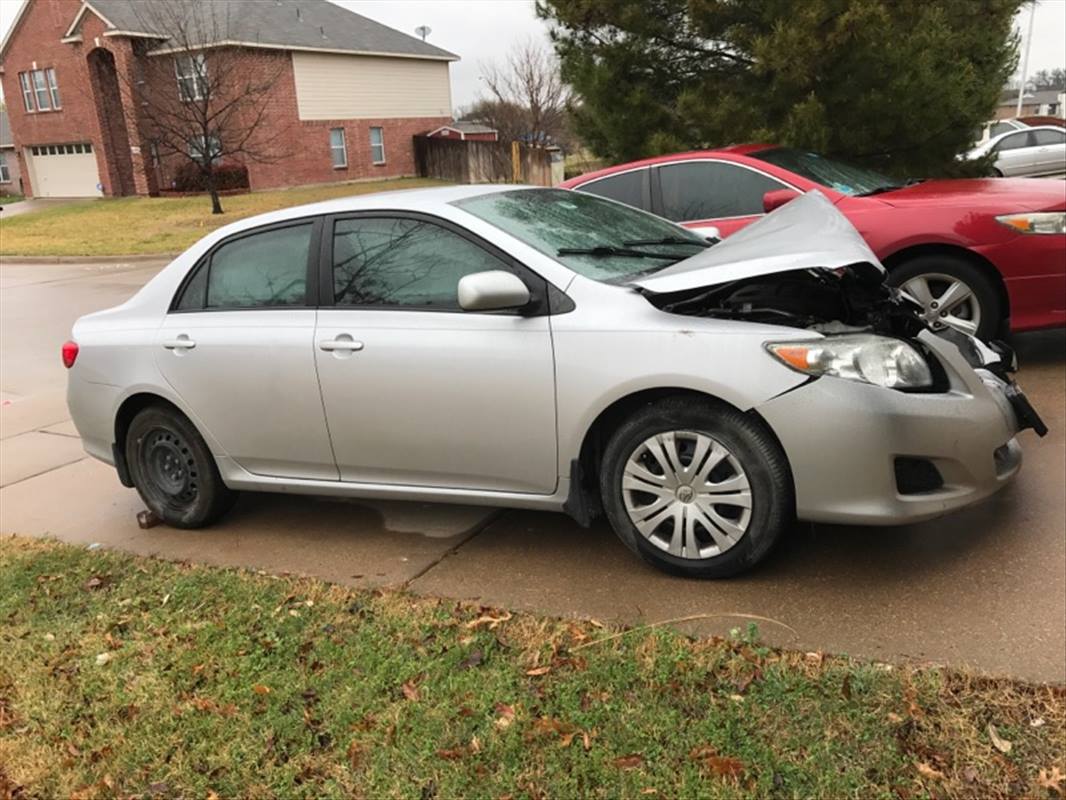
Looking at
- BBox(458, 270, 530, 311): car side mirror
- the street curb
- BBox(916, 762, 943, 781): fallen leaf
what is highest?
BBox(458, 270, 530, 311): car side mirror

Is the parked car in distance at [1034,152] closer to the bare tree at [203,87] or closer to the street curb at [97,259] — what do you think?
the street curb at [97,259]

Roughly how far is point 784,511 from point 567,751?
1.27 m

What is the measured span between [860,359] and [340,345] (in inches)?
85.9

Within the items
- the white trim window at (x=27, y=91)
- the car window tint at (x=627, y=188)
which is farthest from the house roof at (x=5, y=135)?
the car window tint at (x=627, y=188)

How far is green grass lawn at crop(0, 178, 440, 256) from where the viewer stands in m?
22.1

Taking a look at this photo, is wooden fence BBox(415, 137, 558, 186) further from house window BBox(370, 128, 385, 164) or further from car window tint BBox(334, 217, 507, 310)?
car window tint BBox(334, 217, 507, 310)

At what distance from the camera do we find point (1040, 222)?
5586 millimetres

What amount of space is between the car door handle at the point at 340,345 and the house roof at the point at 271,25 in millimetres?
30802

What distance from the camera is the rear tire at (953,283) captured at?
5746 mm

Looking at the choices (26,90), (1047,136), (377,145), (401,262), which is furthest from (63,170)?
(401,262)

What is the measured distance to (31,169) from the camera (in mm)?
43344

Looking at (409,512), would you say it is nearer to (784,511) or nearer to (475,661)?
(475,661)

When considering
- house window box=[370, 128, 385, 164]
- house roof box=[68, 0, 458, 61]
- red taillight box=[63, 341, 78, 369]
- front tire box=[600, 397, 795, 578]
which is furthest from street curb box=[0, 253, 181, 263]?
house window box=[370, 128, 385, 164]

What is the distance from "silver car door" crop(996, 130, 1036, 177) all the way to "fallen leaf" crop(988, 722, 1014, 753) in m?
20.1
